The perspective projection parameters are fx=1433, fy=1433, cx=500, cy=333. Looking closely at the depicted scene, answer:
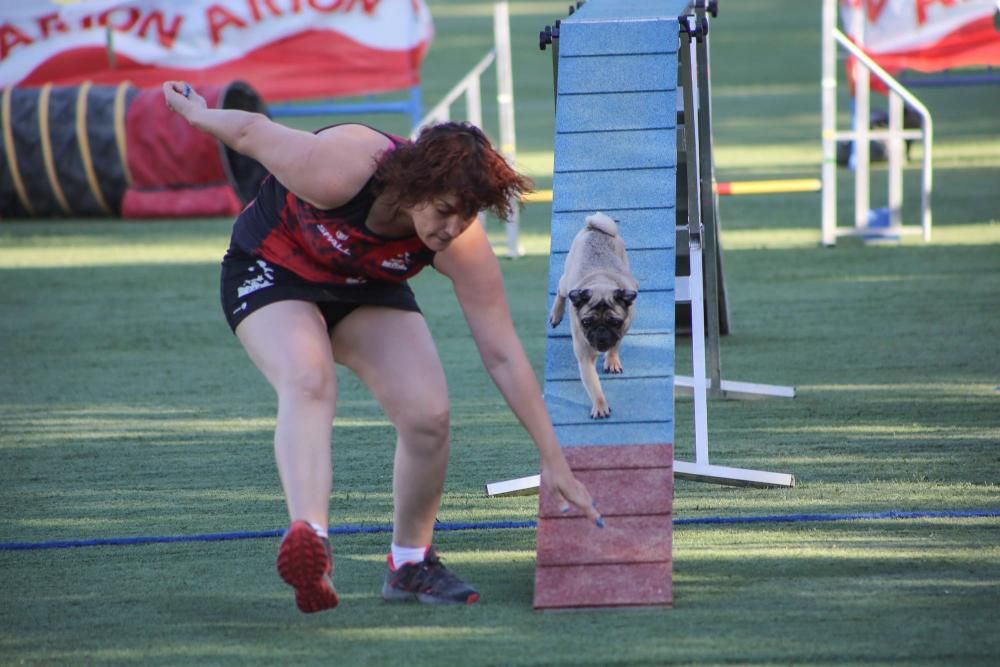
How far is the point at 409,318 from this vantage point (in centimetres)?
386

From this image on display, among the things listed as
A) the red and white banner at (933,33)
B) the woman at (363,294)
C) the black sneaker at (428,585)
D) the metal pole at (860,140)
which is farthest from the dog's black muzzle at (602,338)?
the red and white banner at (933,33)

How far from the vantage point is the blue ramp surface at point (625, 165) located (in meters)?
4.74

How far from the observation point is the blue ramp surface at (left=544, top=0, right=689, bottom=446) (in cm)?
474

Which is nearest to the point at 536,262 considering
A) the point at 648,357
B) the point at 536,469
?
the point at 536,469

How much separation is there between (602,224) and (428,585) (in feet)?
4.64

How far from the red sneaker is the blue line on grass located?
4.33ft

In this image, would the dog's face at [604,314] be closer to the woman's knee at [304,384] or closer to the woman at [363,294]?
the woman at [363,294]

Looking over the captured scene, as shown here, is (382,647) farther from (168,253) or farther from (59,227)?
(59,227)

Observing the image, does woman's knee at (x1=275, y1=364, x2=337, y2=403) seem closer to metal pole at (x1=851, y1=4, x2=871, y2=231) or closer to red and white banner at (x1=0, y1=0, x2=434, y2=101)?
metal pole at (x1=851, y1=4, x2=871, y2=231)

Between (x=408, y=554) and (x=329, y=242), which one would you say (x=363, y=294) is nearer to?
(x=329, y=242)

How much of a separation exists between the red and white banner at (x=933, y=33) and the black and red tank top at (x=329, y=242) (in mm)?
9328

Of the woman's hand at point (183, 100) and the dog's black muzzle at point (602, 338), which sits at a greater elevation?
the woman's hand at point (183, 100)

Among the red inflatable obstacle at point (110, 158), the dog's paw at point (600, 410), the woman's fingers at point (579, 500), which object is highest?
the woman's fingers at point (579, 500)

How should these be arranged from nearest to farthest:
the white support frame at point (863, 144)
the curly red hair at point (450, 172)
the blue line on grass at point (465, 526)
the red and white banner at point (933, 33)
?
the curly red hair at point (450, 172), the blue line on grass at point (465, 526), the white support frame at point (863, 144), the red and white banner at point (933, 33)
